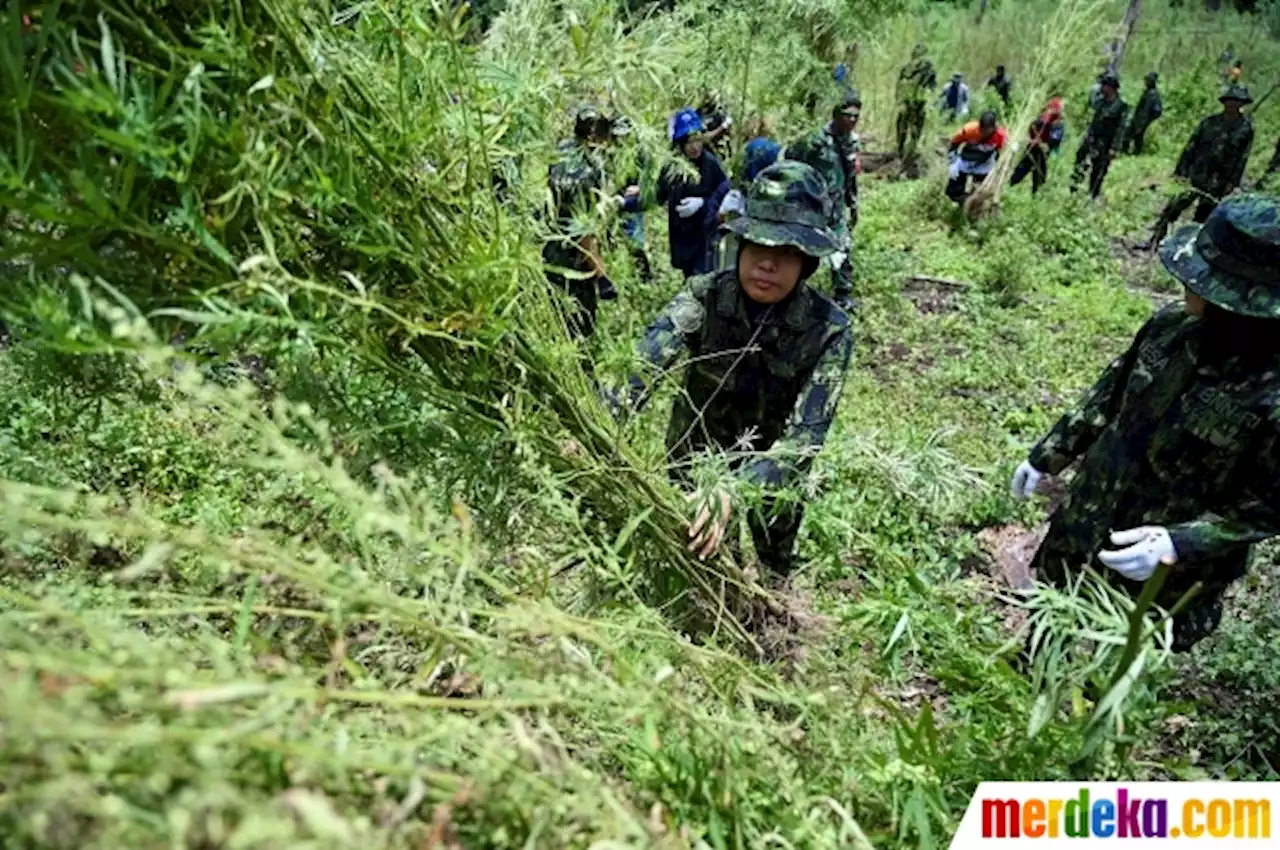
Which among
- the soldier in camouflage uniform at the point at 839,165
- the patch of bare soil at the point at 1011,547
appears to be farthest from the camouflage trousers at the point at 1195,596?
the soldier in camouflage uniform at the point at 839,165

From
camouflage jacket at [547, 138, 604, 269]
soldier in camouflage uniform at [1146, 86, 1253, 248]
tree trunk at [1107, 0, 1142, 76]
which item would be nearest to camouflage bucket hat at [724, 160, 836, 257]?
camouflage jacket at [547, 138, 604, 269]

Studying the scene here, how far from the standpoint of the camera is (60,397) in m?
1.56

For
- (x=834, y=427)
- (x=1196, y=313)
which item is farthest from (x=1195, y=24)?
(x=1196, y=313)

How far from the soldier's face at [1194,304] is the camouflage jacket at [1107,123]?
8915mm

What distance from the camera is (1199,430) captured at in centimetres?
217

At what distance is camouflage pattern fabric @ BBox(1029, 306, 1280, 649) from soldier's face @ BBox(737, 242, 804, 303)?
35.0 inches

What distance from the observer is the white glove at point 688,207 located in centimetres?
550

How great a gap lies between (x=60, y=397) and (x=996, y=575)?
10.2 ft

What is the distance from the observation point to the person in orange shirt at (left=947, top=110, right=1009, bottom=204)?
8625 millimetres

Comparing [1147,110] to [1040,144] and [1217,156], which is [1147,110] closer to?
[1040,144]

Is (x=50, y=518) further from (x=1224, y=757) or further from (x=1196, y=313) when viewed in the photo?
(x=1224, y=757)

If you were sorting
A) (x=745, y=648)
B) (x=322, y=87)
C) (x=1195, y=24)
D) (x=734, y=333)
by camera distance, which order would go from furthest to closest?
(x=1195, y=24), (x=734, y=333), (x=745, y=648), (x=322, y=87)

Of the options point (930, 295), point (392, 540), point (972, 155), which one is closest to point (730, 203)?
point (930, 295)

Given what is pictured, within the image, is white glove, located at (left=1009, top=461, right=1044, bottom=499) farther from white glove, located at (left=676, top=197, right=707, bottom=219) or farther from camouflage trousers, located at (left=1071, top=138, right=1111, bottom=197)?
camouflage trousers, located at (left=1071, top=138, right=1111, bottom=197)
